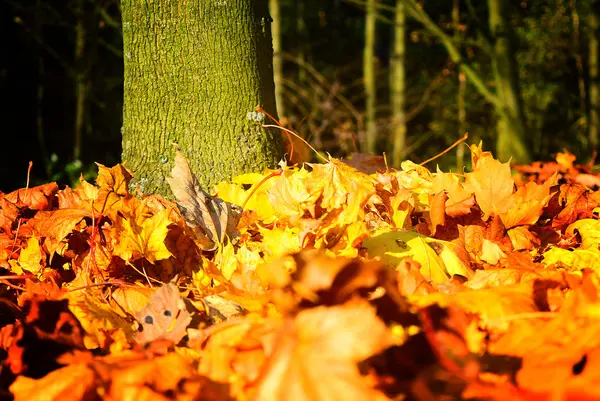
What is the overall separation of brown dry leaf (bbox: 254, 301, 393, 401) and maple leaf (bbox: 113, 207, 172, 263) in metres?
0.56

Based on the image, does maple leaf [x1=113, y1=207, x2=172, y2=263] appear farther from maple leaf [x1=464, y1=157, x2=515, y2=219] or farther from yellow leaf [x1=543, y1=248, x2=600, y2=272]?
yellow leaf [x1=543, y1=248, x2=600, y2=272]

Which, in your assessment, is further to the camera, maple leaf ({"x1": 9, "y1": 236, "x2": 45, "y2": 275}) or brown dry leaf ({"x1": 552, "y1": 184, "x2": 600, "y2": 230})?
brown dry leaf ({"x1": 552, "y1": 184, "x2": 600, "y2": 230})

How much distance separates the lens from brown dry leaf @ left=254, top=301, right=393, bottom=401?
63 centimetres

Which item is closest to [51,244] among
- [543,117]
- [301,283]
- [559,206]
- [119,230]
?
[119,230]

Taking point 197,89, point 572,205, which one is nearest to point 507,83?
point 572,205

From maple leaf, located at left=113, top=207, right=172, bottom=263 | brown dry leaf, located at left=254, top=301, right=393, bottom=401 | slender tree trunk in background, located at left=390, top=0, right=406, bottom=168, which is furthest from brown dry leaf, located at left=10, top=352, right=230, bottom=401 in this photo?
slender tree trunk in background, located at left=390, top=0, right=406, bottom=168

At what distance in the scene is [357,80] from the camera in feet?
34.1

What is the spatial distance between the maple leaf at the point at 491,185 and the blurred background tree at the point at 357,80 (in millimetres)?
3607

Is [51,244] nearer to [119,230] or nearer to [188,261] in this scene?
[119,230]

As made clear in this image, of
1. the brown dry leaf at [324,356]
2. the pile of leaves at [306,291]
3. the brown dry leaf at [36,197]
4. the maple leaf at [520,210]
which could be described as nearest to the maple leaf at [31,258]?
the pile of leaves at [306,291]

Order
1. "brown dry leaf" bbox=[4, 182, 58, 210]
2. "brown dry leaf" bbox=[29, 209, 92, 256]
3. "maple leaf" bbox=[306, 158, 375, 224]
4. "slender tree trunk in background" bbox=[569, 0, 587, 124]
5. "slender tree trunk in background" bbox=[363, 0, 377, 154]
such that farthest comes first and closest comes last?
"slender tree trunk in background" bbox=[363, 0, 377, 154] → "slender tree trunk in background" bbox=[569, 0, 587, 124] → "brown dry leaf" bbox=[4, 182, 58, 210] → "brown dry leaf" bbox=[29, 209, 92, 256] → "maple leaf" bbox=[306, 158, 375, 224]

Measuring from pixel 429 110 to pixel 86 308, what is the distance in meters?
12.6

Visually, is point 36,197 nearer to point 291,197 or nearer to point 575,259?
point 291,197

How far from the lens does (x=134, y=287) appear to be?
3.73 ft
